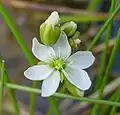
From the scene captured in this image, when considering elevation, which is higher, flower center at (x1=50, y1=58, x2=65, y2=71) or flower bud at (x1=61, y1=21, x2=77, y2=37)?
flower bud at (x1=61, y1=21, x2=77, y2=37)

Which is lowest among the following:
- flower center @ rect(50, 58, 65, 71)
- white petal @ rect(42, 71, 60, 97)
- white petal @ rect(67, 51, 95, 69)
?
white petal @ rect(42, 71, 60, 97)

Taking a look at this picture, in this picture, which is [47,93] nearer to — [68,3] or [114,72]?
[114,72]

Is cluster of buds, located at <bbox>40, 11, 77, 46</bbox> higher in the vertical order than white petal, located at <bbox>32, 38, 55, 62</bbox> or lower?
higher

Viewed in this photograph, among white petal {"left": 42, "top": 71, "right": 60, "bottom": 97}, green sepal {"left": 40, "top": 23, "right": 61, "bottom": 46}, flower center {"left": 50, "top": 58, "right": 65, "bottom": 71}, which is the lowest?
white petal {"left": 42, "top": 71, "right": 60, "bottom": 97}

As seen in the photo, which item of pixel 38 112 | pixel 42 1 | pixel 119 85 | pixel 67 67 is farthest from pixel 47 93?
pixel 42 1
